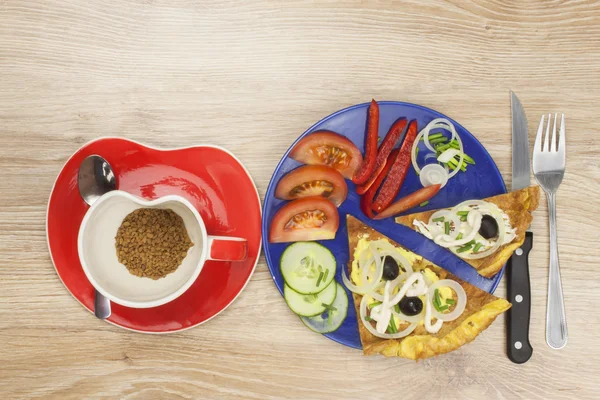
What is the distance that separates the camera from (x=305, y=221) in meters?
2.27

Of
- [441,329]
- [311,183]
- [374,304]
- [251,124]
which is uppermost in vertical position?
[251,124]

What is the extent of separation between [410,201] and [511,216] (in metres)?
0.48

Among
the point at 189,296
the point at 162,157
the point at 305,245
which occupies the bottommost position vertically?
the point at 189,296

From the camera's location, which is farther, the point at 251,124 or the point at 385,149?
the point at 251,124

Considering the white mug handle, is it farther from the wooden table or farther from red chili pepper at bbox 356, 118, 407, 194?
red chili pepper at bbox 356, 118, 407, 194

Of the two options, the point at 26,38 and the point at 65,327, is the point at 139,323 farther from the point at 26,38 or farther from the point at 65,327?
the point at 26,38

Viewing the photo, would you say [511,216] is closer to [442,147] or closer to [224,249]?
[442,147]

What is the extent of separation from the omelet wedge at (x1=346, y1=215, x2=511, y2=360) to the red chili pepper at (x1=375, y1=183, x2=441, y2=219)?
0.36ft

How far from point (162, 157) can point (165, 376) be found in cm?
107

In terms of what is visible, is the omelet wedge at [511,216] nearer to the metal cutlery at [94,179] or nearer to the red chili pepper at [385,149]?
the red chili pepper at [385,149]

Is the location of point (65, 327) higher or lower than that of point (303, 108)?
lower

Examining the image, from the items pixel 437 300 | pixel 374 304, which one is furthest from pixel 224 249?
pixel 437 300

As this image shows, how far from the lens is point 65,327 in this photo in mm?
2424

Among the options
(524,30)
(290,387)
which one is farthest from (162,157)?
(524,30)
